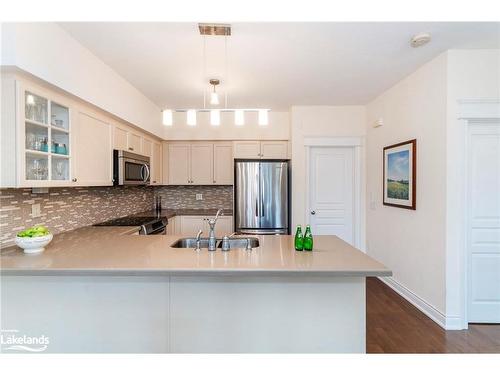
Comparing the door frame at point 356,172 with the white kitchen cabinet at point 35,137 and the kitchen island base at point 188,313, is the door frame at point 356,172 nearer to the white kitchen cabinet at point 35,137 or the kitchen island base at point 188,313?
the kitchen island base at point 188,313

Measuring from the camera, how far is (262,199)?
416 centimetres

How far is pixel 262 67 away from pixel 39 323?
9.13ft

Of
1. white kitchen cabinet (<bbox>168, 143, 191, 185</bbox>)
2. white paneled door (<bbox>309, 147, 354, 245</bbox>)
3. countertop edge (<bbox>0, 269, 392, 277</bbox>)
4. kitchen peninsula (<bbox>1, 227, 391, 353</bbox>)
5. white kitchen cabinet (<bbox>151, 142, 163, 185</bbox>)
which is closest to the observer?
countertop edge (<bbox>0, 269, 392, 277</bbox>)

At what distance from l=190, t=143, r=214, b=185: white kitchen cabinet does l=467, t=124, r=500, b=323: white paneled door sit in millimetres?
3499

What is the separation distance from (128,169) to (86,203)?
22.9 inches

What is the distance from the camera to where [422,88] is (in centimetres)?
291

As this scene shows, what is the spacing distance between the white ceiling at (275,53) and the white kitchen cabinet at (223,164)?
121 cm

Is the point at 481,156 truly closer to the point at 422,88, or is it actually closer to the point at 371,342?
the point at 422,88

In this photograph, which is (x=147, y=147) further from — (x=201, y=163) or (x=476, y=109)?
(x=476, y=109)

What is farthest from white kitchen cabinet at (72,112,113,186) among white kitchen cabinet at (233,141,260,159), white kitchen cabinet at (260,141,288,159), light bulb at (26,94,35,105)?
white kitchen cabinet at (260,141,288,159)

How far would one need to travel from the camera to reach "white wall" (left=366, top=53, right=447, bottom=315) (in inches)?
104

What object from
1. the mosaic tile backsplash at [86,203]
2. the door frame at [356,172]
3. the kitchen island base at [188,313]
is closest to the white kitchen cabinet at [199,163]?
the mosaic tile backsplash at [86,203]

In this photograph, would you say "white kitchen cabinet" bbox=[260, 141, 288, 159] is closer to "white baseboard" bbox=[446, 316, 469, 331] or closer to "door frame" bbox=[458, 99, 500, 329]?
"door frame" bbox=[458, 99, 500, 329]
